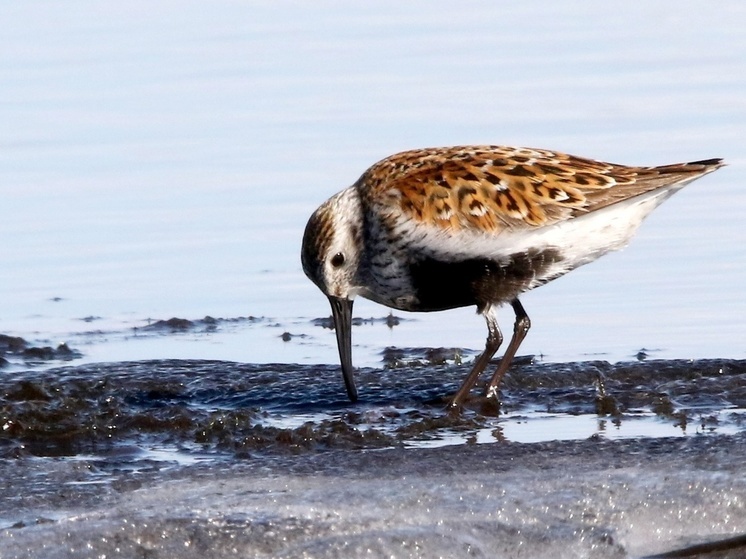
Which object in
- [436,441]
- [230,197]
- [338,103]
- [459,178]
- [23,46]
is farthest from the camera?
[23,46]

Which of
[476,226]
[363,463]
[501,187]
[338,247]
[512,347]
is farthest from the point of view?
[512,347]

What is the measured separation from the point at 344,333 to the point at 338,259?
0.43m

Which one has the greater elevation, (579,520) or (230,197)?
(230,197)

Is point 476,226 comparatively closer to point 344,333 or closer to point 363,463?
point 344,333

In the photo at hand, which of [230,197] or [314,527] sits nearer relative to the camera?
[314,527]

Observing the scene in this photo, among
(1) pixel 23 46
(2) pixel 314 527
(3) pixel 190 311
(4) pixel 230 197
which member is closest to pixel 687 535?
(2) pixel 314 527

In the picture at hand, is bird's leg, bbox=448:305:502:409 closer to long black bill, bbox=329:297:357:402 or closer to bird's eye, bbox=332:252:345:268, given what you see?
long black bill, bbox=329:297:357:402

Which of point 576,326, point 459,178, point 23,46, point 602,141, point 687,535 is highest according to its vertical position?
point 23,46

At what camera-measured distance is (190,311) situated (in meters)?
10.2

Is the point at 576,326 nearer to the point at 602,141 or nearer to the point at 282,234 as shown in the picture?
the point at 282,234

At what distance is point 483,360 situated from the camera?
26.9 ft

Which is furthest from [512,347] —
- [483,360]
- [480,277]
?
[480,277]

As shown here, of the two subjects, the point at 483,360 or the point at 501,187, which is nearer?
the point at 501,187

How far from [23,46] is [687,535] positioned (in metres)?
12.0
